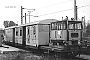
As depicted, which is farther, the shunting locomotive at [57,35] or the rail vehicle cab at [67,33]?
the rail vehicle cab at [67,33]

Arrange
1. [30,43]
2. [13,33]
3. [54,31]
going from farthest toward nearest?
[13,33] → [30,43] → [54,31]

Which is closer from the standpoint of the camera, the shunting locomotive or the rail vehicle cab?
the shunting locomotive

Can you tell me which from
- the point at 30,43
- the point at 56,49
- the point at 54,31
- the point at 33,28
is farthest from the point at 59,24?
the point at 30,43

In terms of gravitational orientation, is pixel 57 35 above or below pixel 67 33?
below

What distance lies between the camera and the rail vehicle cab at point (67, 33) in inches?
596

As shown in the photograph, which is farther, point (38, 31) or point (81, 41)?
point (38, 31)

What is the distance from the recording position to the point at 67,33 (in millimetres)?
15156

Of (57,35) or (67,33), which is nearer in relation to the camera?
(67,33)

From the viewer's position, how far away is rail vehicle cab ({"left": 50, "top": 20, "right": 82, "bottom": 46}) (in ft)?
49.7

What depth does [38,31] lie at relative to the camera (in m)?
17.5

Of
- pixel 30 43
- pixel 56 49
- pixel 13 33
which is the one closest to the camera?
pixel 56 49

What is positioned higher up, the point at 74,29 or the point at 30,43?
the point at 74,29

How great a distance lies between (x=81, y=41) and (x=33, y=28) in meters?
5.34

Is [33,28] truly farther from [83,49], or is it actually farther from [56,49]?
[83,49]
